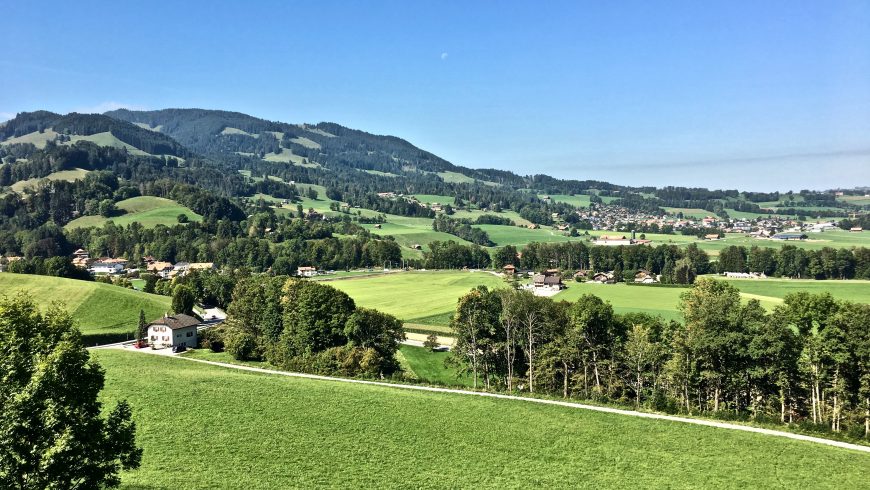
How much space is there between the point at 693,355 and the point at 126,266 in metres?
160

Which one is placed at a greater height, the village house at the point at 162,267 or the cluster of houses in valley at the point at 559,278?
the village house at the point at 162,267

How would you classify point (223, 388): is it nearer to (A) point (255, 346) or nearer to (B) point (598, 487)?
(A) point (255, 346)

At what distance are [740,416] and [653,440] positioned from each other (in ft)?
32.4

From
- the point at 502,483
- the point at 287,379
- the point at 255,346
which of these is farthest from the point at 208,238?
the point at 502,483

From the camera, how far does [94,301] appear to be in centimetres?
7681

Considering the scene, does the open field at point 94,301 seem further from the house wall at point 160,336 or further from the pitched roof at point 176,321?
the pitched roof at point 176,321

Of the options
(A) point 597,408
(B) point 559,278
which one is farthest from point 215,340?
(B) point 559,278

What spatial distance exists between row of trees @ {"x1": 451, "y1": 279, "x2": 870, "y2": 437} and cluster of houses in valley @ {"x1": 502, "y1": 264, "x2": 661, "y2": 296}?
2202 inches

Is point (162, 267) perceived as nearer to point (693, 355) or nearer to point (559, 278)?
point (559, 278)

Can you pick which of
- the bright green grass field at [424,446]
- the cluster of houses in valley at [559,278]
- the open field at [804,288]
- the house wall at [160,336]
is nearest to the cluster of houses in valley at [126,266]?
the house wall at [160,336]

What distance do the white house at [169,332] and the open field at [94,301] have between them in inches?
237

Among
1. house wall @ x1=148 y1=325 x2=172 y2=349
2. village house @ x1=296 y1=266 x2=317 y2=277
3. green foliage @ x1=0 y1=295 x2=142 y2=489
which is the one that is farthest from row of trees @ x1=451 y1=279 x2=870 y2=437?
village house @ x1=296 y1=266 x2=317 y2=277

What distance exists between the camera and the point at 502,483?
25688mm

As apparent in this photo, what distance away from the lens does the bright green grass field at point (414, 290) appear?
309 ft
